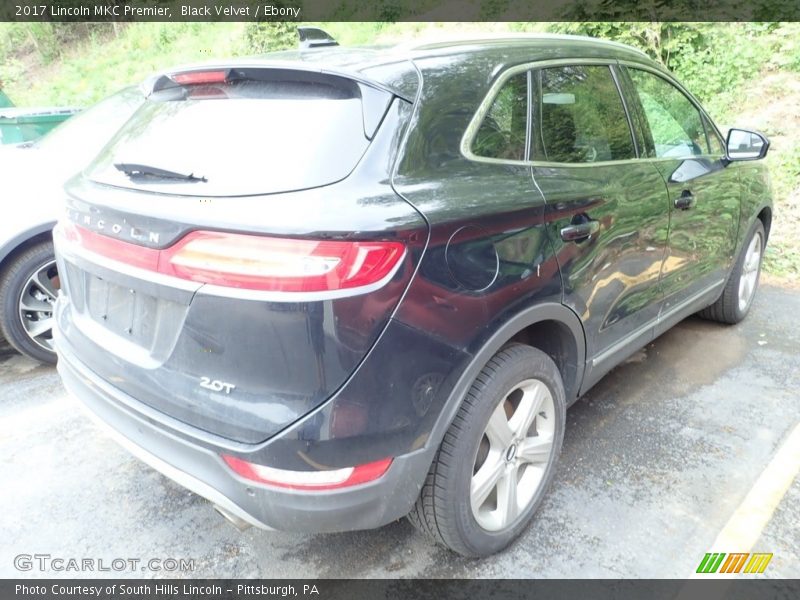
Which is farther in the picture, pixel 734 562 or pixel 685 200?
pixel 685 200

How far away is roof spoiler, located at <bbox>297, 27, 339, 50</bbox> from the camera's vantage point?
2588 mm

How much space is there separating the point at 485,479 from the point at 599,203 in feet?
3.88

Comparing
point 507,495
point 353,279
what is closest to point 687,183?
point 507,495

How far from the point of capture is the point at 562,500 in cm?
254

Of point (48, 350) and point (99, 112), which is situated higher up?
point (99, 112)

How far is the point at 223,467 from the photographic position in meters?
1.73

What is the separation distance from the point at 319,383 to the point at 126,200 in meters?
0.91

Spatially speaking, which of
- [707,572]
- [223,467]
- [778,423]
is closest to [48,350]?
[223,467]

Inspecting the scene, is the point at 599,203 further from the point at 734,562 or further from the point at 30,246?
the point at 30,246

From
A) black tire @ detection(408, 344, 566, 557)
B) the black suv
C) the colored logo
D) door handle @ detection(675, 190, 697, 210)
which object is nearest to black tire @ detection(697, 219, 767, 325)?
door handle @ detection(675, 190, 697, 210)

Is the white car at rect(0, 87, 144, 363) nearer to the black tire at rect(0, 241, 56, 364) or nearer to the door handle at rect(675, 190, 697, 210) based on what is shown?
the black tire at rect(0, 241, 56, 364)

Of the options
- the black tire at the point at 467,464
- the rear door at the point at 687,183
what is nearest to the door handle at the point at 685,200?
the rear door at the point at 687,183

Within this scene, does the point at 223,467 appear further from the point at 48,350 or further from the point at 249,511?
the point at 48,350

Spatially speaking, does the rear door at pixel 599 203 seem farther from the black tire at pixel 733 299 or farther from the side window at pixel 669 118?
the black tire at pixel 733 299
